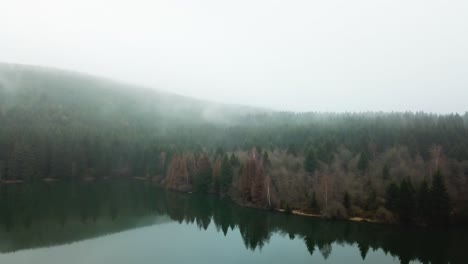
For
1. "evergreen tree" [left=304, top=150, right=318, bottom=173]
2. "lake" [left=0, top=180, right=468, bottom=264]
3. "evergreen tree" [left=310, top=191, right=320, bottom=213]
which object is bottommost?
"lake" [left=0, top=180, right=468, bottom=264]

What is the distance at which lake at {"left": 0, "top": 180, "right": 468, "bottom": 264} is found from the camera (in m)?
46.9

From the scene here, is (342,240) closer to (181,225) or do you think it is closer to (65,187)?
(181,225)

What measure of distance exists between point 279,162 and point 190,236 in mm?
41542

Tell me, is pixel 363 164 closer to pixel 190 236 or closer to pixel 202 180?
pixel 202 180

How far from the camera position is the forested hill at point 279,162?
6969 cm

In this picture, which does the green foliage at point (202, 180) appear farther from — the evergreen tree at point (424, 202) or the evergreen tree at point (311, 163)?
the evergreen tree at point (424, 202)

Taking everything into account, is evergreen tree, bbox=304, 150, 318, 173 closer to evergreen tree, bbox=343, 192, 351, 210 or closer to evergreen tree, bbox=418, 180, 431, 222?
evergreen tree, bbox=343, 192, 351, 210

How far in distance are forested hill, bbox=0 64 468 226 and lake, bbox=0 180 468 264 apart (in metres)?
5.10

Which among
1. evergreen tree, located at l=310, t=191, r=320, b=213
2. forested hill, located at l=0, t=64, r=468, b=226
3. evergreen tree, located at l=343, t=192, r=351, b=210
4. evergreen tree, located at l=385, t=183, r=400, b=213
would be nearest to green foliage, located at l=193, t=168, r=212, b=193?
forested hill, located at l=0, t=64, r=468, b=226

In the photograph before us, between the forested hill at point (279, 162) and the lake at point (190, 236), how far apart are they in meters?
5.10

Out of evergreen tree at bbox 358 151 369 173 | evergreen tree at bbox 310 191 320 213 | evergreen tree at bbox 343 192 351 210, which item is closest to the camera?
evergreen tree at bbox 343 192 351 210

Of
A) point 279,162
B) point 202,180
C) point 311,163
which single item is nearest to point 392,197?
point 311,163

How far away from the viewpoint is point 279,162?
306 ft

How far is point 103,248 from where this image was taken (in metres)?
48.8
